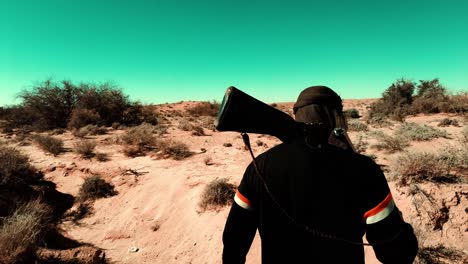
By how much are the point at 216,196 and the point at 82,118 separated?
50.8ft

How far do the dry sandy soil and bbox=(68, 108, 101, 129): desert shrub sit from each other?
7283mm

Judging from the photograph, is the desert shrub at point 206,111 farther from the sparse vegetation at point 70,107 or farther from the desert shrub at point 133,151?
the desert shrub at point 133,151

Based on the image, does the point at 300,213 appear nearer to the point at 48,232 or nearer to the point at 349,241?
the point at 349,241

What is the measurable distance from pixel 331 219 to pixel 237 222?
52 centimetres

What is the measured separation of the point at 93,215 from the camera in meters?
6.64

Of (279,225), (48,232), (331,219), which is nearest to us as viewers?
(331,219)

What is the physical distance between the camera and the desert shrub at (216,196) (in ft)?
19.9

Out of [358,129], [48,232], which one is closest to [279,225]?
[48,232]

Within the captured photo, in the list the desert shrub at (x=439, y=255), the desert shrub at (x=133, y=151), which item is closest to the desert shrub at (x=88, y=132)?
the desert shrub at (x=133, y=151)

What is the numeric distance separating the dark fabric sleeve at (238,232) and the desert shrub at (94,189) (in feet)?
22.0

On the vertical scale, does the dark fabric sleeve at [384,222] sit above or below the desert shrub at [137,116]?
above

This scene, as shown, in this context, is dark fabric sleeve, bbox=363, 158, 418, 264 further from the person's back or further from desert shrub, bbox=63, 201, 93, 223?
desert shrub, bbox=63, 201, 93, 223

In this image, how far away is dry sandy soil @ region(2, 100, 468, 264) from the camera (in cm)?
476

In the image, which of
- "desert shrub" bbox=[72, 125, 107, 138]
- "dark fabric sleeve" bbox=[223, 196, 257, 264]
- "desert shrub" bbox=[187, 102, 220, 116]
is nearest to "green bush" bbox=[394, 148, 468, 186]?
"dark fabric sleeve" bbox=[223, 196, 257, 264]
